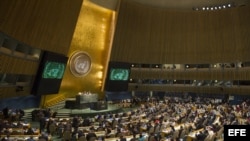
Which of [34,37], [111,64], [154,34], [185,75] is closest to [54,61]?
[34,37]

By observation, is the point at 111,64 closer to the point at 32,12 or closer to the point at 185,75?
the point at 185,75

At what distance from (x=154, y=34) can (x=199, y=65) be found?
23.4 feet

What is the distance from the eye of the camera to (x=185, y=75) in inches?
1415

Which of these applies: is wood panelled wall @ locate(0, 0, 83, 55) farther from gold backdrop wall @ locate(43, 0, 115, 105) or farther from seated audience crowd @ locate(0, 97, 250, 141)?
seated audience crowd @ locate(0, 97, 250, 141)

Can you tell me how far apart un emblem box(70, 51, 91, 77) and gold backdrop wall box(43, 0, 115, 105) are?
0.97 ft

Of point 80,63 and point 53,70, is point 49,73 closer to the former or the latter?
point 53,70

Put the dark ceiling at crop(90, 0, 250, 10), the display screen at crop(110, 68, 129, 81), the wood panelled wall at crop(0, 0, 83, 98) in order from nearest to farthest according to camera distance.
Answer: the wood panelled wall at crop(0, 0, 83, 98) < the display screen at crop(110, 68, 129, 81) < the dark ceiling at crop(90, 0, 250, 10)

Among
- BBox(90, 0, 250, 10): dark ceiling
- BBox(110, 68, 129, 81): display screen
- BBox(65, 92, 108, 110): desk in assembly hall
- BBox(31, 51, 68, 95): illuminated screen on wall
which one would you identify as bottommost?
BBox(65, 92, 108, 110): desk in assembly hall

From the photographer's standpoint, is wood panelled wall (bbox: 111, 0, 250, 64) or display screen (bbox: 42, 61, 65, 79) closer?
display screen (bbox: 42, 61, 65, 79)

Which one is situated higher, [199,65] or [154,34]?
[154,34]

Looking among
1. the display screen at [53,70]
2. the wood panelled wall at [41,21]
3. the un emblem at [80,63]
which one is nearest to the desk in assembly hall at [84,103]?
the display screen at [53,70]

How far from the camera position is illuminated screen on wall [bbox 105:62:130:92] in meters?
31.1

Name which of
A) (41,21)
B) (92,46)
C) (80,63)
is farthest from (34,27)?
(92,46)

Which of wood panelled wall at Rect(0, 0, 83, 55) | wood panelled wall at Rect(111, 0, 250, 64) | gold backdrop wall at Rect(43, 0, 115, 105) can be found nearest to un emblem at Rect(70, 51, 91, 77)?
gold backdrop wall at Rect(43, 0, 115, 105)
